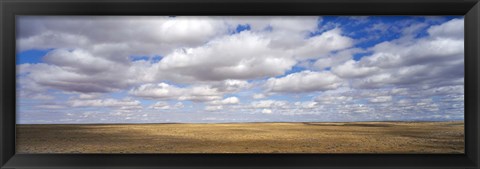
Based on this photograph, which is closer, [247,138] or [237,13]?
[237,13]

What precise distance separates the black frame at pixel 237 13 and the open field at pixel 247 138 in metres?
0.07

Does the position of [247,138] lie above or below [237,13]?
below

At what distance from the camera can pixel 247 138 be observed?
1525mm

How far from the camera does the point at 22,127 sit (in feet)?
4.30

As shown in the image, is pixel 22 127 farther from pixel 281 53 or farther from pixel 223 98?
pixel 281 53

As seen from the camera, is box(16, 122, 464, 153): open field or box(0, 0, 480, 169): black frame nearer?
box(0, 0, 480, 169): black frame

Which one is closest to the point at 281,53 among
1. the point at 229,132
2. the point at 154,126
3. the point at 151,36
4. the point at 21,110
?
the point at 229,132

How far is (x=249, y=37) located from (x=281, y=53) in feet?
0.52

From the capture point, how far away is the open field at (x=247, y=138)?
1.35 m

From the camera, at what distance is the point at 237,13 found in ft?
4.05

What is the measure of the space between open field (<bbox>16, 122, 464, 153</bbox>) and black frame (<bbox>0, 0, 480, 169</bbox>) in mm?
67

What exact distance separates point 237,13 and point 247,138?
60 cm

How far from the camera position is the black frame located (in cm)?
120

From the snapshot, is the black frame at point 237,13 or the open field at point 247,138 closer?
the black frame at point 237,13
